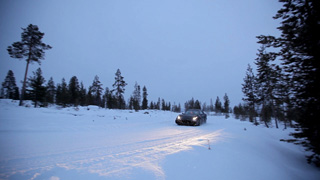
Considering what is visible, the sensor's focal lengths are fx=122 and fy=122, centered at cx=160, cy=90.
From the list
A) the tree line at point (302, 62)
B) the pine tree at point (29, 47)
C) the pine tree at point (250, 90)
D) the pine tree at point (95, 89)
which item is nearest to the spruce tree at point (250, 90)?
the pine tree at point (250, 90)

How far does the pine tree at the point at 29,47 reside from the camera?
579 inches

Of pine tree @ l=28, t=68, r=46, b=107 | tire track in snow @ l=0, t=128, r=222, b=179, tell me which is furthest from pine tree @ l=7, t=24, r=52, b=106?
tire track in snow @ l=0, t=128, r=222, b=179

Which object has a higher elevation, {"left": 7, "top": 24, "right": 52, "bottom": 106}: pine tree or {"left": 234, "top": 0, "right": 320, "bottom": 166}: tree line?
{"left": 7, "top": 24, "right": 52, "bottom": 106}: pine tree

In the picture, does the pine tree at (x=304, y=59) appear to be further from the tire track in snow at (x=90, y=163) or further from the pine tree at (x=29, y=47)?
the pine tree at (x=29, y=47)

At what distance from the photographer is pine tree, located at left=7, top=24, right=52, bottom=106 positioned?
14.7 meters

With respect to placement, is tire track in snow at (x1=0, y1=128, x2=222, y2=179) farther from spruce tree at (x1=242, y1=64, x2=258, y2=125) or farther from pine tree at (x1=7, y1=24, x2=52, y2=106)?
spruce tree at (x1=242, y1=64, x2=258, y2=125)

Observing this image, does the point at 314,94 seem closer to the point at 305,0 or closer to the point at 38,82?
the point at 305,0

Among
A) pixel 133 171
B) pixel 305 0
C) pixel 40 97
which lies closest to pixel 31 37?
pixel 40 97

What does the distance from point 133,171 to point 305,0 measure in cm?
748

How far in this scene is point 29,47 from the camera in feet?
50.3

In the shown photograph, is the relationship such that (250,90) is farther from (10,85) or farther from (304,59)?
(10,85)

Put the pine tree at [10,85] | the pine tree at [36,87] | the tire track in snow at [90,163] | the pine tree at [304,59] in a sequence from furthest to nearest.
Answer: the pine tree at [10,85] < the pine tree at [36,87] < the pine tree at [304,59] < the tire track in snow at [90,163]

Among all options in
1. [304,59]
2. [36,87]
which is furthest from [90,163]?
[36,87]

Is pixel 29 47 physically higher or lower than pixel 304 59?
higher
